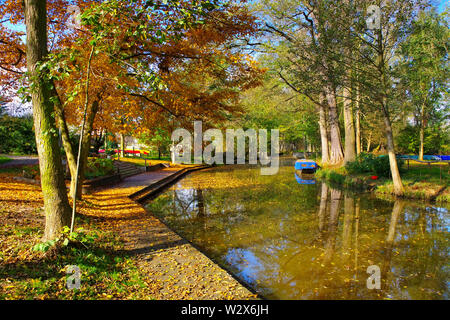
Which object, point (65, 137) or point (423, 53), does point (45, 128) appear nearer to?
point (65, 137)

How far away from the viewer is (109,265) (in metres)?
4.46

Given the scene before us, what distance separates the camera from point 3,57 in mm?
8703

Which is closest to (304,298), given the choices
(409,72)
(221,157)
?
(409,72)

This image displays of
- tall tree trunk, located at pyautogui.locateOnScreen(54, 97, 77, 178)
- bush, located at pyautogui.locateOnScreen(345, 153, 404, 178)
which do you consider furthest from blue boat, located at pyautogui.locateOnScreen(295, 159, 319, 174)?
tall tree trunk, located at pyautogui.locateOnScreen(54, 97, 77, 178)

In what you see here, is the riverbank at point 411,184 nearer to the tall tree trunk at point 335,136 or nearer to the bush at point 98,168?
the tall tree trunk at point 335,136

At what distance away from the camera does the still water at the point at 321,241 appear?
4548 millimetres

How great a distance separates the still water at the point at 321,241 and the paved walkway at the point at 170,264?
66cm

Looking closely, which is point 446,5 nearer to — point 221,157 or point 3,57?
point 3,57

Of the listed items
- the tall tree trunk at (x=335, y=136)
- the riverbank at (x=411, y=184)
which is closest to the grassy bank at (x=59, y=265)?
the riverbank at (x=411, y=184)

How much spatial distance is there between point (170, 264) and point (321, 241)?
3783 mm
